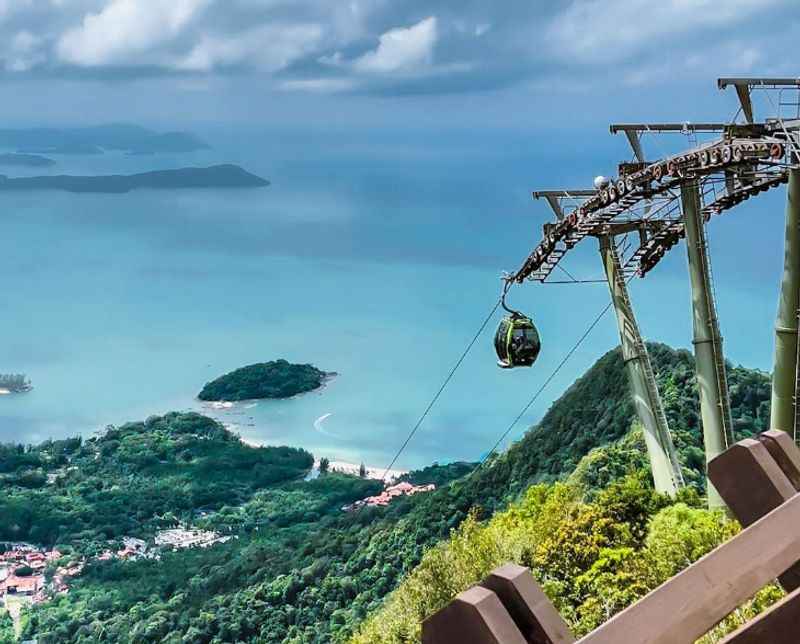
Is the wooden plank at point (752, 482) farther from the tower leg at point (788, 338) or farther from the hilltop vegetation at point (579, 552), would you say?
the tower leg at point (788, 338)

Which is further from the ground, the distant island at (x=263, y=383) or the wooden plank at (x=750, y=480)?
the wooden plank at (x=750, y=480)

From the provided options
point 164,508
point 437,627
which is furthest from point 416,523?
point 164,508

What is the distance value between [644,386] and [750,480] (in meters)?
7.65

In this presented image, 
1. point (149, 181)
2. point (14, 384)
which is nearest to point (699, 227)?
point (14, 384)

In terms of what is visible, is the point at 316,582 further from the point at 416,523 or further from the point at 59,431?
the point at 59,431

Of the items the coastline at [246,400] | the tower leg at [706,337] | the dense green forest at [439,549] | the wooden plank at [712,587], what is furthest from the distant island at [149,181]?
the wooden plank at [712,587]

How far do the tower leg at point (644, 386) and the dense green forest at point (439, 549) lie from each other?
0.24 metres

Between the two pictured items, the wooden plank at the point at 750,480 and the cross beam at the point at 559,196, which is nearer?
the wooden plank at the point at 750,480

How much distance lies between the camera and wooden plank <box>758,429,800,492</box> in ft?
4.43

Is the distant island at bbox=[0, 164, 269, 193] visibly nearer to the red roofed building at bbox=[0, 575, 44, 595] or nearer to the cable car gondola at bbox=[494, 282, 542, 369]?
the red roofed building at bbox=[0, 575, 44, 595]

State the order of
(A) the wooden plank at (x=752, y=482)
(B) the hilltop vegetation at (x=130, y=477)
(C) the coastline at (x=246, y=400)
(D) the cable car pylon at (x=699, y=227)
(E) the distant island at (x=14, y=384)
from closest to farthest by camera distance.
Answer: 1. (A) the wooden plank at (x=752, y=482)
2. (D) the cable car pylon at (x=699, y=227)
3. (B) the hilltop vegetation at (x=130, y=477)
4. (C) the coastline at (x=246, y=400)
5. (E) the distant island at (x=14, y=384)

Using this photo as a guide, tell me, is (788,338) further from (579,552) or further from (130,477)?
(130,477)

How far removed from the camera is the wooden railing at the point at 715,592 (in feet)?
3.35

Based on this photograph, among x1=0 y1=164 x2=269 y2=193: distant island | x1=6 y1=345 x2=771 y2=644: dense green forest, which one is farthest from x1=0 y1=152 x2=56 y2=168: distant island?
x1=6 y1=345 x2=771 y2=644: dense green forest
